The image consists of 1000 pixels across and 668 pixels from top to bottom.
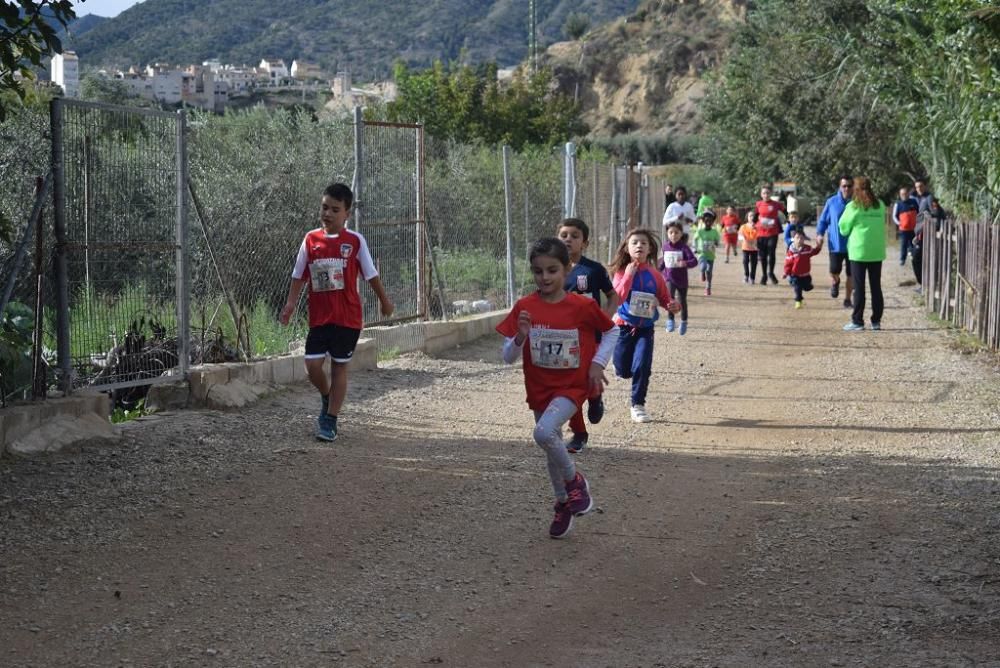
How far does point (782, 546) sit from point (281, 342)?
6.46 m

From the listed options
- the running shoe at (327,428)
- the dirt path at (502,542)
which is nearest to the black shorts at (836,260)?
the dirt path at (502,542)

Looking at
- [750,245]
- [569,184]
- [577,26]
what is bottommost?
[750,245]

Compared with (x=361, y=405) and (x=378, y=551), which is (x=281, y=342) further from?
(x=378, y=551)

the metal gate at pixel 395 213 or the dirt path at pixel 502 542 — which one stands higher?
the metal gate at pixel 395 213

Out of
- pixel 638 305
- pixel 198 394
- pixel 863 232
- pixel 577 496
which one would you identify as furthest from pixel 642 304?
pixel 863 232

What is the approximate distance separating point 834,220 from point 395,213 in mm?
6500

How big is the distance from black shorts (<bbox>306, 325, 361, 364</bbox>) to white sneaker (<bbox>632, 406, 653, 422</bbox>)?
7.77 ft

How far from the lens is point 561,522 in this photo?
20.7 feet

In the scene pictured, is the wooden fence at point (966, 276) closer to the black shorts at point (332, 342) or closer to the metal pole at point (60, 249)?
the black shorts at point (332, 342)

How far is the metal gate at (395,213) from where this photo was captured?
12.7 meters

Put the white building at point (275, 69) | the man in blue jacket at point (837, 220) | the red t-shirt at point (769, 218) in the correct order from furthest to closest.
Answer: the white building at point (275, 69), the red t-shirt at point (769, 218), the man in blue jacket at point (837, 220)

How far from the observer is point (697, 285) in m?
24.1

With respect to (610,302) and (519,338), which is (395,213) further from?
(519,338)

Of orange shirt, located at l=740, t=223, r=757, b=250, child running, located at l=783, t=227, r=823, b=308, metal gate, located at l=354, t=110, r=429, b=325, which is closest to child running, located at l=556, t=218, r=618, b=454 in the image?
metal gate, located at l=354, t=110, r=429, b=325
